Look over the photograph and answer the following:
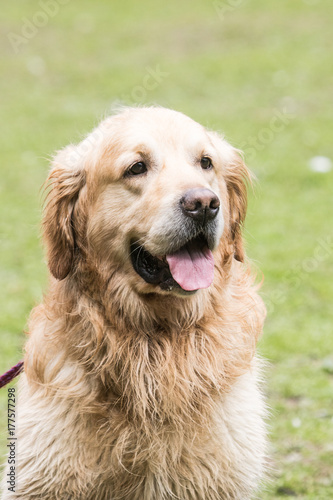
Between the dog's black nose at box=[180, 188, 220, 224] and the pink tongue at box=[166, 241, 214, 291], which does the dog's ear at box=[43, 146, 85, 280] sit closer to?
the pink tongue at box=[166, 241, 214, 291]

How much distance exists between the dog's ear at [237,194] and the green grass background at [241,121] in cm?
97

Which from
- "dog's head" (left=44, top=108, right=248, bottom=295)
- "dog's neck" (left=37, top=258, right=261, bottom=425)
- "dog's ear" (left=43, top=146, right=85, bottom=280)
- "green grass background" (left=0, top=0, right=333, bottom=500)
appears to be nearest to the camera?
"dog's head" (left=44, top=108, right=248, bottom=295)

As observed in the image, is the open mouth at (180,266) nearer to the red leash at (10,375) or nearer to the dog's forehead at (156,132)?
the dog's forehead at (156,132)

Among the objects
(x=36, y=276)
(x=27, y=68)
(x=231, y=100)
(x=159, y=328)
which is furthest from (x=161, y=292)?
(x=27, y=68)

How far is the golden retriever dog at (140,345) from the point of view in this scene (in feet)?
11.4

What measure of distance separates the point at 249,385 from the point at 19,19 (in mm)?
17299

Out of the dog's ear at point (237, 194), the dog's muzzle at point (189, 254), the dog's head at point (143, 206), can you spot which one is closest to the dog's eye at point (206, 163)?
the dog's head at point (143, 206)

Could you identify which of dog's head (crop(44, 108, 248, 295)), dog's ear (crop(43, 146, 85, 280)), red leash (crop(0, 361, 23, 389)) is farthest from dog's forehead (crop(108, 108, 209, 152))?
red leash (crop(0, 361, 23, 389))

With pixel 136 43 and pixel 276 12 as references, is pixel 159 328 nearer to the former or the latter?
pixel 136 43

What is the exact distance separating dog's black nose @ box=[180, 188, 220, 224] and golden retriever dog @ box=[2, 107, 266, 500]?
4 cm

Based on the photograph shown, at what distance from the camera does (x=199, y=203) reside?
10.8ft

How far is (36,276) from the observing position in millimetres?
7770

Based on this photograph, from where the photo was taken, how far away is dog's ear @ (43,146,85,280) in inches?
144

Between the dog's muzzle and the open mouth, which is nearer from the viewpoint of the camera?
the dog's muzzle
